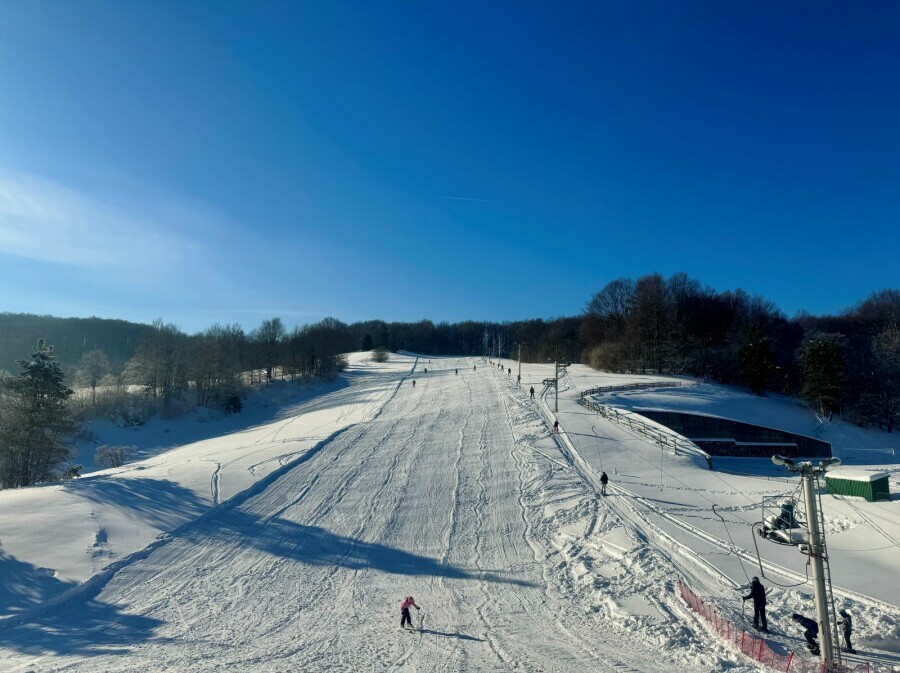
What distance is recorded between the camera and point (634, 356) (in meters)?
70.6

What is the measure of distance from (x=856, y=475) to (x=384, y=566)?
744 inches

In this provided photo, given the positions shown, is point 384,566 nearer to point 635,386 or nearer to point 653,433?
point 653,433

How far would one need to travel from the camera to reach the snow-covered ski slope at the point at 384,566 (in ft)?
37.4


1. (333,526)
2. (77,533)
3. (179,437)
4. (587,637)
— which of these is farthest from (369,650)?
(179,437)

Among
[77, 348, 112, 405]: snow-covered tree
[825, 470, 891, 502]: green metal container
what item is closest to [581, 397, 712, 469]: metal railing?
[825, 470, 891, 502]: green metal container

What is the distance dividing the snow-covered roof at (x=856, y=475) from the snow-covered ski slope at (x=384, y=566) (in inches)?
47.5

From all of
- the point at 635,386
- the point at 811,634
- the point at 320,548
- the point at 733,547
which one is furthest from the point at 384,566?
the point at 635,386

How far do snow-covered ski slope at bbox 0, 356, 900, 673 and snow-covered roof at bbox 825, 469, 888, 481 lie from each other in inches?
47.5

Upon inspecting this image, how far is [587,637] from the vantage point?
1216cm

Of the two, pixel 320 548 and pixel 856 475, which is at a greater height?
pixel 856 475

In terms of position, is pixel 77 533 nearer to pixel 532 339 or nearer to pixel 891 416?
pixel 891 416

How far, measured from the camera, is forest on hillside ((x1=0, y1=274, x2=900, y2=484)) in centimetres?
5128

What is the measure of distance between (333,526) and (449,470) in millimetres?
8946

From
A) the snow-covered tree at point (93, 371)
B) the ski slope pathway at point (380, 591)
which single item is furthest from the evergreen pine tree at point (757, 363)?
the snow-covered tree at point (93, 371)
